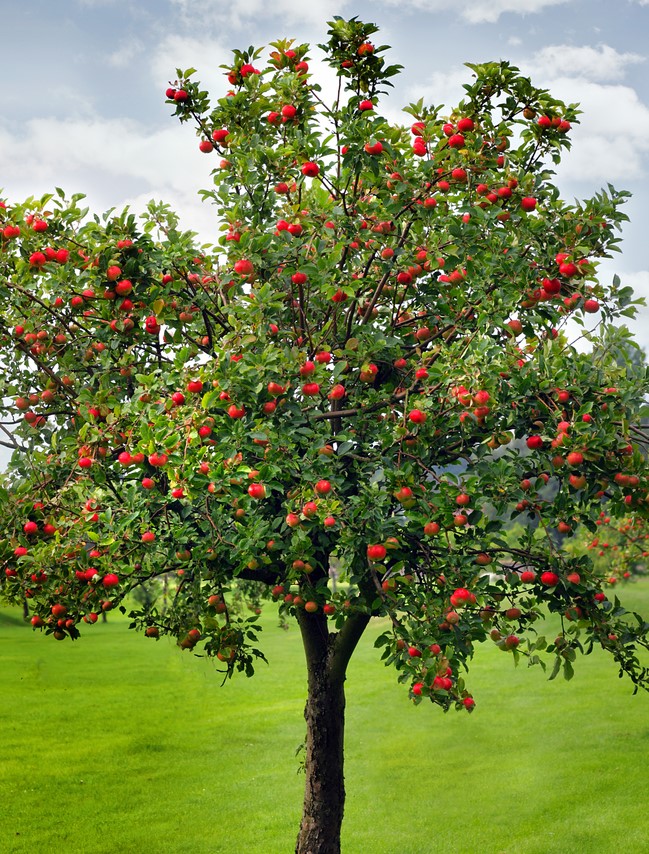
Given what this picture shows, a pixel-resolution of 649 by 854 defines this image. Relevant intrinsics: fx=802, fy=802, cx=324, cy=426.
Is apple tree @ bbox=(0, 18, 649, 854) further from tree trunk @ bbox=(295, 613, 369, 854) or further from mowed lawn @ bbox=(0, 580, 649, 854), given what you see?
mowed lawn @ bbox=(0, 580, 649, 854)

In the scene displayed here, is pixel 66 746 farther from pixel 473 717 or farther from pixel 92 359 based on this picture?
pixel 92 359

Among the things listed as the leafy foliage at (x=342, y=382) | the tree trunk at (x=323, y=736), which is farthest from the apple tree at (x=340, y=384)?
the tree trunk at (x=323, y=736)

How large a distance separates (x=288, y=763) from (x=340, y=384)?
12443mm

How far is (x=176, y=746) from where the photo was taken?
1895 cm

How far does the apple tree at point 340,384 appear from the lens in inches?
292

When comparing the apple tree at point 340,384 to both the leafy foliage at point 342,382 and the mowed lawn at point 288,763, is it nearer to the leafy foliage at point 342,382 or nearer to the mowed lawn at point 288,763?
the leafy foliage at point 342,382

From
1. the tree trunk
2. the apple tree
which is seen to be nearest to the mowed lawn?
the tree trunk

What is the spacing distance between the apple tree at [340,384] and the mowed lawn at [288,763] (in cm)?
512

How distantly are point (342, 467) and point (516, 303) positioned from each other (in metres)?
2.41

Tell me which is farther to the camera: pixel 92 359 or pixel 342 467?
pixel 92 359

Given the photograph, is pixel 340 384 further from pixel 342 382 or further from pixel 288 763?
pixel 288 763

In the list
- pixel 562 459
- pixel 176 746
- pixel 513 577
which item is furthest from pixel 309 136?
pixel 176 746

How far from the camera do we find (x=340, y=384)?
841 cm

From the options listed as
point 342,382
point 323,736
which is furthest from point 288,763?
point 342,382
